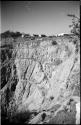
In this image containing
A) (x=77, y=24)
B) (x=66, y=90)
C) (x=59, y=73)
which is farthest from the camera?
(x=59, y=73)

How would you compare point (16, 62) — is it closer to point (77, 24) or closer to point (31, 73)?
point (31, 73)

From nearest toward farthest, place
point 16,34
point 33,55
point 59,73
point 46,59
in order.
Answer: point 59,73 → point 46,59 → point 33,55 → point 16,34

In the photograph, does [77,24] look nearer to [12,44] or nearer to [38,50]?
[38,50]

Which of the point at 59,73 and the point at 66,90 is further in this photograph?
the point at 59,73

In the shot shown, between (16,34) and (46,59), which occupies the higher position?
(16,34)

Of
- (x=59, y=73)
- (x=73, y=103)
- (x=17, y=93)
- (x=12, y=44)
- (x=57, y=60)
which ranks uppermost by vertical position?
(x=12, y=44)

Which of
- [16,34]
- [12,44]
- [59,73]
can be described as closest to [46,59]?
[59,73]
